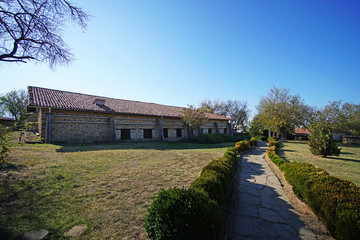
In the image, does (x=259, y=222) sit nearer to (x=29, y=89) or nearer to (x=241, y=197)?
(x=241, y=197)

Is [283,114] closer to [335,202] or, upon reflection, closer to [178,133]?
[178,133]

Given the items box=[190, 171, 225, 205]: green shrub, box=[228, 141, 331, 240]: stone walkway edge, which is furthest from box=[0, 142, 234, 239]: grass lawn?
box=[228, 141, 331, 240]: stone walkway edge

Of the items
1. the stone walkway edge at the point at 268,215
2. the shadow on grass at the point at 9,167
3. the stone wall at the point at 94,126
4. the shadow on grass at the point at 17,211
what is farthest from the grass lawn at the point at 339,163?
the stone wall at the point at 94,126

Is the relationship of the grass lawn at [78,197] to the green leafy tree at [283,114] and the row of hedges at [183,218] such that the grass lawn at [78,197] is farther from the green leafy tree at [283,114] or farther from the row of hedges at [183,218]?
the green leafy tree at [283,114]

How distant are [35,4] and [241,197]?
10.0 metres

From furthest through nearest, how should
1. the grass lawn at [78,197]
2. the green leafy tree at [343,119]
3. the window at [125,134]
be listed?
the green leafy tree at [343,119] → the window at [125,134] → the grass lawn at [78,197]

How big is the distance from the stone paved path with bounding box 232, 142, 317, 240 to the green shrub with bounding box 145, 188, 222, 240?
3.26 feet

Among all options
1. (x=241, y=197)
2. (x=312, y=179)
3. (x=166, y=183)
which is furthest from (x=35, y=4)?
(x=312, y=179)

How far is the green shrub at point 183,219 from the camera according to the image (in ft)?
6.89

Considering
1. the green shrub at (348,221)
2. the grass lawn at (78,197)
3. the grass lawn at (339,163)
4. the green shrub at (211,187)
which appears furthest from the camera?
the grass lawn at (339,163)

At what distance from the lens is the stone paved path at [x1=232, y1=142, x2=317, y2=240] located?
293 cm

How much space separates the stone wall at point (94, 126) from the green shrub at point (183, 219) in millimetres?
12431

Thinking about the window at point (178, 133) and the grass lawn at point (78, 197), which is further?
the window at point (178, 133)

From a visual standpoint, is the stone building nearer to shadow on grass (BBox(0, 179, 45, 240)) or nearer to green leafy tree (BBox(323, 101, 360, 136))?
shadow on grass (BBox(0, 179, 45, 240))
